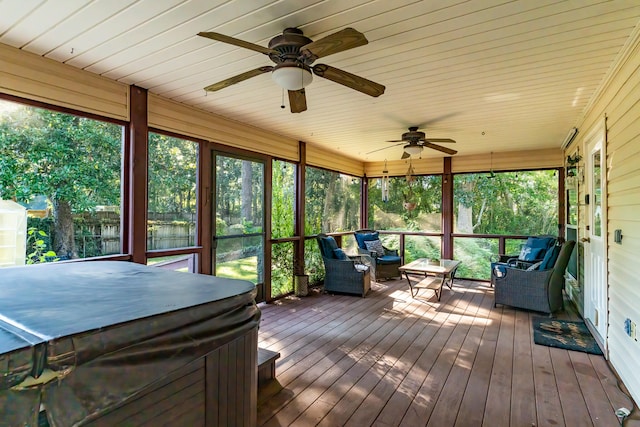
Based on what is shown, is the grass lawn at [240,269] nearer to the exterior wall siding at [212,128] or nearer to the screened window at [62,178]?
the screened window at [62,178]

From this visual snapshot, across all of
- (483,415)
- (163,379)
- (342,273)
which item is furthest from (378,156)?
(163,379)

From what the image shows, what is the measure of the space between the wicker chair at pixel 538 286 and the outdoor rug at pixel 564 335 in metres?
0.23

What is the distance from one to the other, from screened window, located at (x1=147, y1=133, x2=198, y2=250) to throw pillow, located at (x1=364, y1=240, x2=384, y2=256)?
3.71 m

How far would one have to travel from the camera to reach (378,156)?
713 centimetres

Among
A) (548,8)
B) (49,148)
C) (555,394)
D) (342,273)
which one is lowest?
(555,394)

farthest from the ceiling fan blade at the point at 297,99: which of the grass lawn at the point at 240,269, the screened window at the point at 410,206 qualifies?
the screened window at the point at 410,206

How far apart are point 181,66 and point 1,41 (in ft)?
3.94

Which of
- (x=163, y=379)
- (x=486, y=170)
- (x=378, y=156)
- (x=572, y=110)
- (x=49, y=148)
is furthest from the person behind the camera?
(x=378, y=156)

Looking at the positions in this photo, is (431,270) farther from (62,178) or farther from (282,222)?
(62,178)

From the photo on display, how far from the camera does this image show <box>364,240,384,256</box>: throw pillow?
6.77 metres

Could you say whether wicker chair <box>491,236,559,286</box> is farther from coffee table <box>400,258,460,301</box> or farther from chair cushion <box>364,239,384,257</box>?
chair cushion <box>364,239,384,257</box>

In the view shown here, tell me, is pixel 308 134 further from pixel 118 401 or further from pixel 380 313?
pixel 118 401

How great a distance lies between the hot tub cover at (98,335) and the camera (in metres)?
0.93

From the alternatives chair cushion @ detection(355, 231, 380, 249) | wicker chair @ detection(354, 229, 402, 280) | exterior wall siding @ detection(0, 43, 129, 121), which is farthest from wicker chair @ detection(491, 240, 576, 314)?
exterior wall siding @ detection(0, 43, 129, 121)
